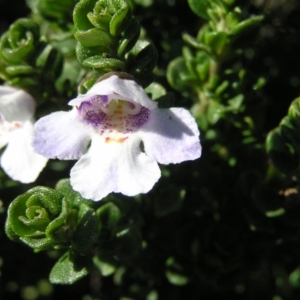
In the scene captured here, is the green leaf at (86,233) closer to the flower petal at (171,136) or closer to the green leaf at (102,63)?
the flower petal at (171,136)

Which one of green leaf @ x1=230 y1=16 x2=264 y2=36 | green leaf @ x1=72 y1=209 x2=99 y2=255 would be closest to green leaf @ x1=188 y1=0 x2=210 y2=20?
green leaf @ x1=230 y1=16 x2=264 y2=36

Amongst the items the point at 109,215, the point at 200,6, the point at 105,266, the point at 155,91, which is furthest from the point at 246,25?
the point at 105,266

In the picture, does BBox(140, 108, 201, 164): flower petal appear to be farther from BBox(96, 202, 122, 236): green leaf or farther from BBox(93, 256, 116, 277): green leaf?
BBox(93, 256, 116, 277): green leaf

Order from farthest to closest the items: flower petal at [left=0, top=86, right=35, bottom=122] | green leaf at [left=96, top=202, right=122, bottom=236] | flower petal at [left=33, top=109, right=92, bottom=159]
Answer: flower petal at [left=0, top=86, right=35, bottom=122]
green leaf at [left=96, top=202, right=122, bottom=236]
flower petal at [left=33, top=109, right=92, bottom=159]

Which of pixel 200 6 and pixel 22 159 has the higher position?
pixel 200 6

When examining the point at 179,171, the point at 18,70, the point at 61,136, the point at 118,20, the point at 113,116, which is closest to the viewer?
the point at 118,20

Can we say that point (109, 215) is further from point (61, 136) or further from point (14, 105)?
point (14, 105)
